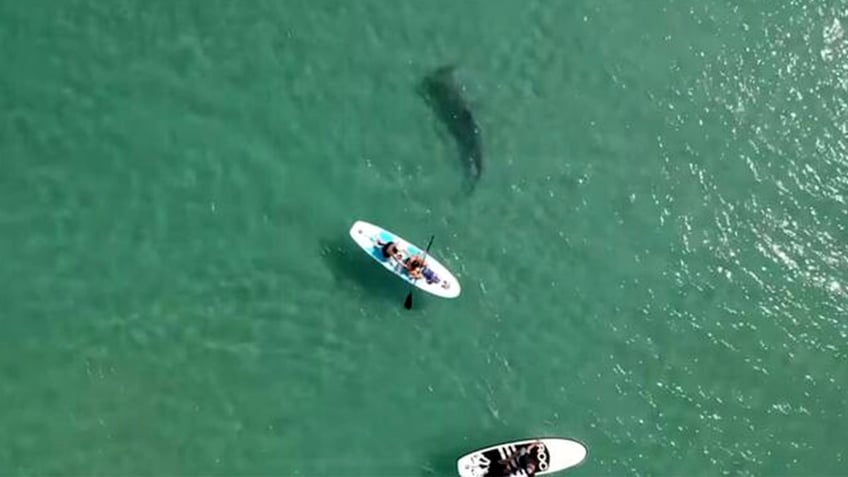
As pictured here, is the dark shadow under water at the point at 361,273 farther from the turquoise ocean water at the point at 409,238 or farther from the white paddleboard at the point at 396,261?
the white paddleboard at the point at 396,261

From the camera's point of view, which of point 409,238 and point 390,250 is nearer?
point 390,250

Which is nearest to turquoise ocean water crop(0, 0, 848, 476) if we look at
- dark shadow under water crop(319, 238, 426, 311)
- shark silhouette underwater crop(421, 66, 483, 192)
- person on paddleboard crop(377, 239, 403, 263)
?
dark shadow under water crop(319, 238, 426, 311)

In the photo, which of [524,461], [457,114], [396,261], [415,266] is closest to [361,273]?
[396,261]

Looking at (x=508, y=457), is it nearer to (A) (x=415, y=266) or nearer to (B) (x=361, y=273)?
(A) (x=415, y=266)

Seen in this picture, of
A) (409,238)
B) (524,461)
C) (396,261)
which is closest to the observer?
(524,461)

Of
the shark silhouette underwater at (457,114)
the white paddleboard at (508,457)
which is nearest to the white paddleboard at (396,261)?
the shark silhouette underwater at (457,114)

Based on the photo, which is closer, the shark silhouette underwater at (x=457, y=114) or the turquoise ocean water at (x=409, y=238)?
the turquoise ocean water at (x=409, y=238)
